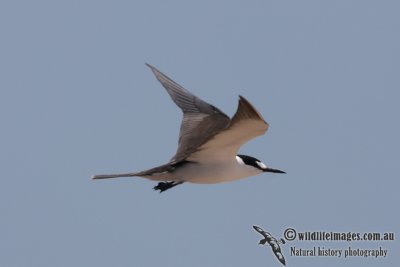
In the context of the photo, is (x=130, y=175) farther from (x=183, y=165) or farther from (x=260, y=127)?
(x=260, y=127)

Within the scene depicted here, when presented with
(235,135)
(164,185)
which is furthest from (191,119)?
(235,135)

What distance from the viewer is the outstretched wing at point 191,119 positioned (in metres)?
17.5

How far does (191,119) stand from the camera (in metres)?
19.2

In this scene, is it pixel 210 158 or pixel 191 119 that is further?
pixel 191 119

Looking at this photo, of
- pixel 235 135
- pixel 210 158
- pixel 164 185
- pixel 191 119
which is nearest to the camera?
pixel 235 135

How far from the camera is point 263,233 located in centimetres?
1942

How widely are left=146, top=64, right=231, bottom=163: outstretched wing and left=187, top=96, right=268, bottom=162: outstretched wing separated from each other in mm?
178

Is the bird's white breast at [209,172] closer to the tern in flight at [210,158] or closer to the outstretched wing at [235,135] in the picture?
the tern in flight at [210,158]

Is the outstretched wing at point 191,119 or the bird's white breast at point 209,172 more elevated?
the outstretched wing at point 191,119

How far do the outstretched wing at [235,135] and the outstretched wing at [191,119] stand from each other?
0.59 ft

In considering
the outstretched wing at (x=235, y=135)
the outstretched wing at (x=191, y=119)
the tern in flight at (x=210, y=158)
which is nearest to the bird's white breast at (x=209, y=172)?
the tern in flight at (x=210, y=158)

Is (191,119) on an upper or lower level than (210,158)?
upper

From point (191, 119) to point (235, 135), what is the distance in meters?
3.29

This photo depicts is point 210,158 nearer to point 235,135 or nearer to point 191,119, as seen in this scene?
point 235,135
